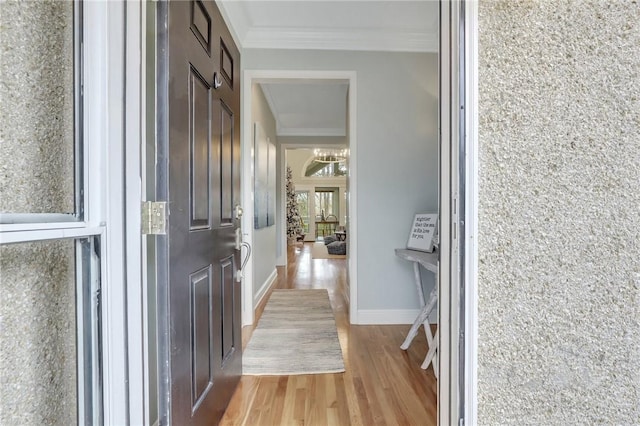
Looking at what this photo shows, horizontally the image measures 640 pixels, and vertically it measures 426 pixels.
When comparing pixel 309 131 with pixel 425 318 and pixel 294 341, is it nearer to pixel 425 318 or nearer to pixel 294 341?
pixel 294 341

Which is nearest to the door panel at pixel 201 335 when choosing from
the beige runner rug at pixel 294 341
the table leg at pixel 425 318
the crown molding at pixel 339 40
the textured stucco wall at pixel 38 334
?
the textured stucco wall at pixel 38 334

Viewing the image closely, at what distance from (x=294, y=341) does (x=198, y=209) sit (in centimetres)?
164

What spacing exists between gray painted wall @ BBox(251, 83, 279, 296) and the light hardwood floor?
99cm

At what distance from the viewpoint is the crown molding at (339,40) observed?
8.81ft

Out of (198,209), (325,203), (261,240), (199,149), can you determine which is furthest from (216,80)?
(325,203)

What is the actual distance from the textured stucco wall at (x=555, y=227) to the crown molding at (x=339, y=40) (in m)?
2.10

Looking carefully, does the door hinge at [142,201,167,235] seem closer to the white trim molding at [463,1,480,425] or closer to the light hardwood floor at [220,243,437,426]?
the white trim molding at [463,1,480,425]

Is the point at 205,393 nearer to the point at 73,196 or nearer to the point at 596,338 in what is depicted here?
the point at 73,196

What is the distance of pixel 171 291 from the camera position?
3.22ft

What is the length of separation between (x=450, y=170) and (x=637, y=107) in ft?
1.87

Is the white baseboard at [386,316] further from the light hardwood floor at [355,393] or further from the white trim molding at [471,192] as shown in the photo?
the white trim molding at [471,192]

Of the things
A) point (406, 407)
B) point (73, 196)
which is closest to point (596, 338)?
point (406, 407)

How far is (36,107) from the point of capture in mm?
663

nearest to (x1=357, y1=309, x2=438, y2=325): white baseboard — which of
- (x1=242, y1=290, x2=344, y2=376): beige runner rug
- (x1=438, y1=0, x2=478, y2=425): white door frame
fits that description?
(x1=242, y1=290, x2=344, y2=376): beige runner rug
